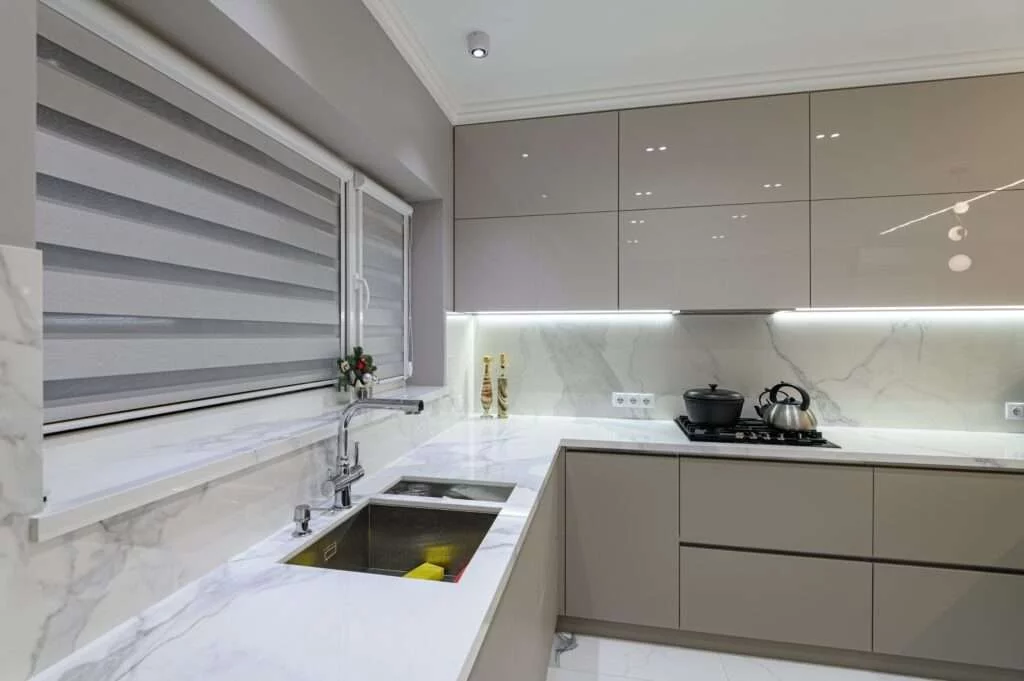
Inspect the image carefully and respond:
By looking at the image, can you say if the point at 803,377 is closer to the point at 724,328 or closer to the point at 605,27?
the point at 724,328

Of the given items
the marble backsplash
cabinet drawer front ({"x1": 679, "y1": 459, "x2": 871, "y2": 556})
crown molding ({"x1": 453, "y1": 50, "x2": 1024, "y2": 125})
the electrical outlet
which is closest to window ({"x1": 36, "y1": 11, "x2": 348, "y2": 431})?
crown molding ({"x1": 453, "y1": 50, "x2": 1024, "y2": 125})

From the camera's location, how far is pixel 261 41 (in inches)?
40.4

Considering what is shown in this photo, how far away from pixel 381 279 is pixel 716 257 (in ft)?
5.00

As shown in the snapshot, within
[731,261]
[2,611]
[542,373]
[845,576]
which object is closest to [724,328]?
[731,261]

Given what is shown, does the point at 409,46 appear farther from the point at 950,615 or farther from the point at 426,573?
the point at 950,615

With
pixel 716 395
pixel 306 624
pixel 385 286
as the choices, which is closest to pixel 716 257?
pixel 716 395

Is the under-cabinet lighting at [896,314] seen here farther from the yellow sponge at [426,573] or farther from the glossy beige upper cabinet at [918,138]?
the yellow sponge at [426,573]

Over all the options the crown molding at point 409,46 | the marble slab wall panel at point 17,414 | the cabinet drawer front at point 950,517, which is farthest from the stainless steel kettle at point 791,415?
the marble slab wall panel at point 17,414

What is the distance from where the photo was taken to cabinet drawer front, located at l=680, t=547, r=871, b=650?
5.90 ft

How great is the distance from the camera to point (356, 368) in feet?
5.48

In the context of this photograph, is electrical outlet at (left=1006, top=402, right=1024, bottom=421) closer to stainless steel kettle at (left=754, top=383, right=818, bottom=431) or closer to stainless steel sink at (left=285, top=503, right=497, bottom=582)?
stainless steel kettle at (left=754, top=383, right=818, bottom=431)

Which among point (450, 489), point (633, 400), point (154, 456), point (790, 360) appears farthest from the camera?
point (633, 400)

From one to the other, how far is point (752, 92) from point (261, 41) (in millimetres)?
1988

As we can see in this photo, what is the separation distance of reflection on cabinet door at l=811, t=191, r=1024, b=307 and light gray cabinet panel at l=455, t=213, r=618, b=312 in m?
0.92
